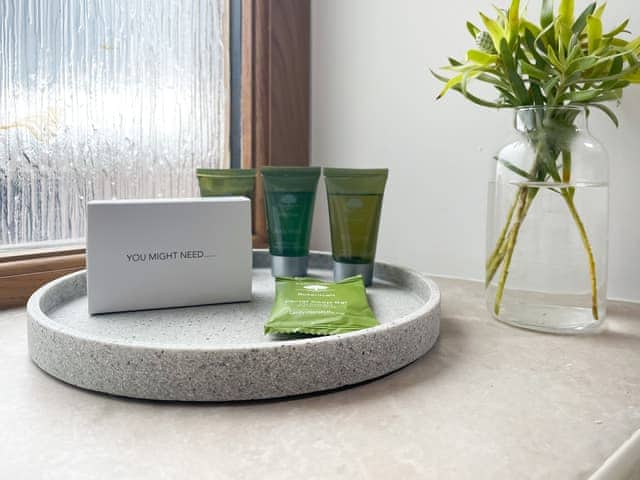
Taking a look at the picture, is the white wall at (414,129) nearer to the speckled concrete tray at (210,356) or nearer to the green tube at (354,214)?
the green tube at (354,214)

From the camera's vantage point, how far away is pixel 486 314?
772 millimetres

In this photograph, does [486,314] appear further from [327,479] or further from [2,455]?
[2,455]

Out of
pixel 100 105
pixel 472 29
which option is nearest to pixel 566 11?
pixel 472 29

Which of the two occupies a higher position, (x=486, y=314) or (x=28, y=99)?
(x=28, y=99)

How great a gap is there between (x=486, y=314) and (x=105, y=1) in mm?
669

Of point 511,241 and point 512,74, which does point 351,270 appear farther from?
point 512,74

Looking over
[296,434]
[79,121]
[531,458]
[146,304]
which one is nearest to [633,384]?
[531,458]

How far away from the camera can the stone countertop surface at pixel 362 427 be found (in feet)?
1.24

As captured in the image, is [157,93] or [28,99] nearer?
[28,99]

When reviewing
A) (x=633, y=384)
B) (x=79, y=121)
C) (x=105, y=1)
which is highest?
(x=105, y=1)

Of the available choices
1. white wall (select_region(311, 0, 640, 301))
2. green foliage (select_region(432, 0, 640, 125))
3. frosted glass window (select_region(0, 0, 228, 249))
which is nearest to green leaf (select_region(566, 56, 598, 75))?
green foliage (select_region(432, 0, 640, 125))

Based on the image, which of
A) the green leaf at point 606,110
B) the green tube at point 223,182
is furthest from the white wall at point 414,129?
the green tube at point 223,182

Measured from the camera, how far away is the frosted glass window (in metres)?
0.76

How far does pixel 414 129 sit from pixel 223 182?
37 centimetres
